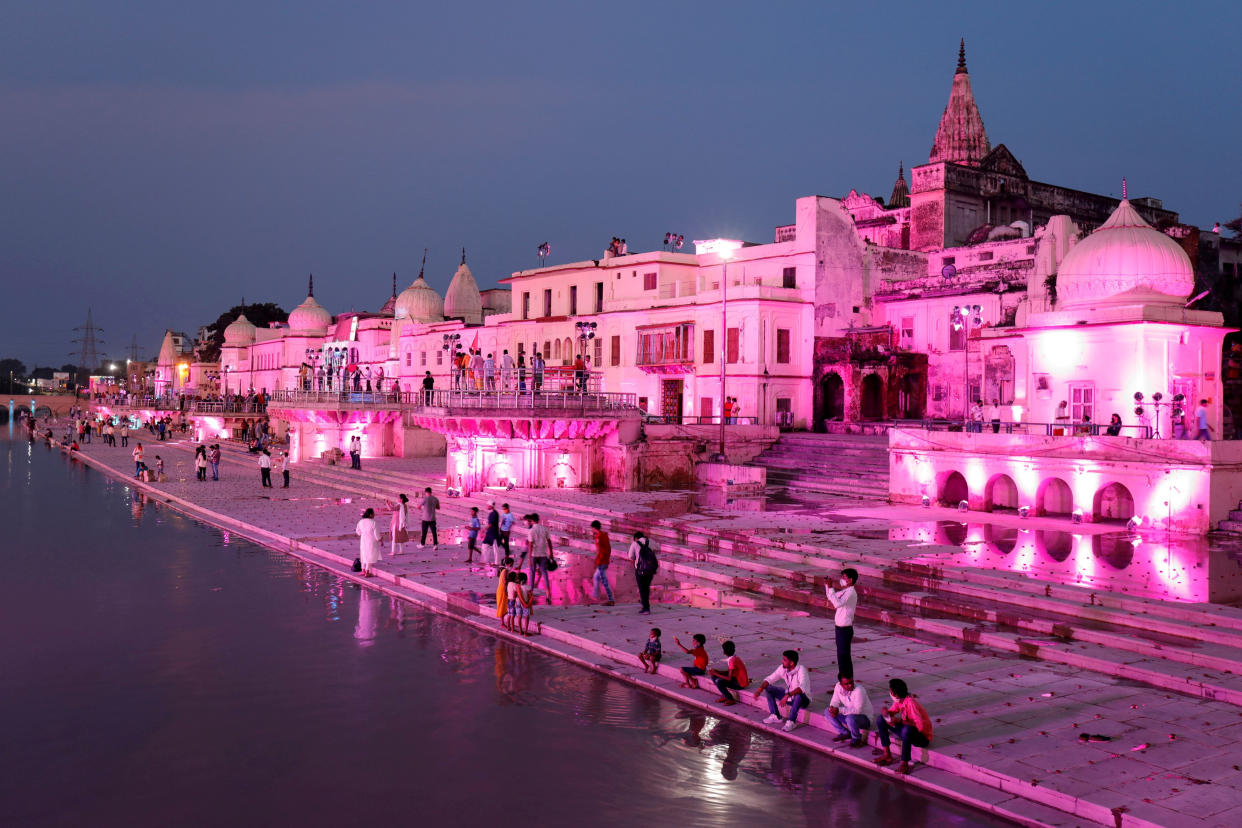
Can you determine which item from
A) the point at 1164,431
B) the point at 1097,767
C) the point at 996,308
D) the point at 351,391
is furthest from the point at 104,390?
the point at 1097,767

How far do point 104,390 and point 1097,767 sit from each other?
15366 centimetres

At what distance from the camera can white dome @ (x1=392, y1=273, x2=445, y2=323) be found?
6450 cm

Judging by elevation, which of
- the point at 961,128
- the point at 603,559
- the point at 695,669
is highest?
the point at 961,128

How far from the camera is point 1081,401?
86.2ft

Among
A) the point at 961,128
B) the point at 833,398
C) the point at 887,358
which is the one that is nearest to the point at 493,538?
the point at 887,358

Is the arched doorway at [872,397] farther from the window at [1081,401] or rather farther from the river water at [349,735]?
the river water at [349,735]

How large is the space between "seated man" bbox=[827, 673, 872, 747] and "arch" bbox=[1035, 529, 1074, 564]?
972 cm

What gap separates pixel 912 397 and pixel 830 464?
405 inches

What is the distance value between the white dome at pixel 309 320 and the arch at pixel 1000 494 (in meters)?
62.9

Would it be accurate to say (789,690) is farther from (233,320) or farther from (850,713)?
(233,320)

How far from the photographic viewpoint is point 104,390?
142 m

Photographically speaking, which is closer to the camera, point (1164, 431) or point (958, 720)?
point (958, 720)

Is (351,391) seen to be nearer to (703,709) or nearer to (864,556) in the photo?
(864,556)

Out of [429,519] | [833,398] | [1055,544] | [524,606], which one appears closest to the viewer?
[524,606]
